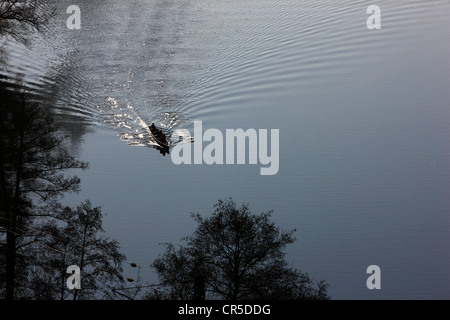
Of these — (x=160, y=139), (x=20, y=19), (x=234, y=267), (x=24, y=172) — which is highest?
(x=20, y=19)

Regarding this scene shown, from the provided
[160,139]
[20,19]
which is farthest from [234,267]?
[20,19]

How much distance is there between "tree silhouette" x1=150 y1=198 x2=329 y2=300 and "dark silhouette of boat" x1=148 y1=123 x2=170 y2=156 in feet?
12.3

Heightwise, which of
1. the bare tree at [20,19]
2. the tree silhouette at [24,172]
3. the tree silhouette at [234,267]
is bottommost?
the tree silhouette at [234,267]

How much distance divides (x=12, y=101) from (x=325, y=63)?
10416mm

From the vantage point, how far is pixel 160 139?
59.4 feet

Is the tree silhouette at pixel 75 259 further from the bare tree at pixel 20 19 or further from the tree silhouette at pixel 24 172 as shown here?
the bare tree at pixel 20 19

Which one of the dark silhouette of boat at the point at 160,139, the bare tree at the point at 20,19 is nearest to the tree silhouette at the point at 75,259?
the dark silhouette of boat at the point at 160,139

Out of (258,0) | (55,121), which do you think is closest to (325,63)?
(258,0)

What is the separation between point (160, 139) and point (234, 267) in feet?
19.3

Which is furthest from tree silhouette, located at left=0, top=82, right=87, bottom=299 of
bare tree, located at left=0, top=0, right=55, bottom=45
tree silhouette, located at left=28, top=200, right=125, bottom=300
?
bare tree, located at left=0, top=0, right=55, bottom=45

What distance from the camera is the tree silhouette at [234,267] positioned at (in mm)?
12922

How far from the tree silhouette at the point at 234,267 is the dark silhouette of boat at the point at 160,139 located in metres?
3.74

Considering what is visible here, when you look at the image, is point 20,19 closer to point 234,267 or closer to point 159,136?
point 159,136
